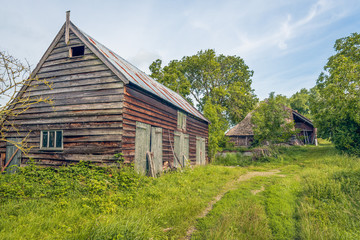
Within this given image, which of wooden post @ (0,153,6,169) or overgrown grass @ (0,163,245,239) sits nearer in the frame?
overgrown grass @ (0,163,245,239)

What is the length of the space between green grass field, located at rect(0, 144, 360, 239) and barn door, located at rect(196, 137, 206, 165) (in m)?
9.01

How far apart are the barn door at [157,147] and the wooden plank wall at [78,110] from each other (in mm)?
2378

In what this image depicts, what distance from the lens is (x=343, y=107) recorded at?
58.2ft

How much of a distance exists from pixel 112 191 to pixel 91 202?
120 centimetres

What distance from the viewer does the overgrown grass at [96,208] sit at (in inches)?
141

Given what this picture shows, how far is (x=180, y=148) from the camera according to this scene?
13.8 meters

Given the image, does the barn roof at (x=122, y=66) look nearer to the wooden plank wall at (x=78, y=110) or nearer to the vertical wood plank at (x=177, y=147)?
the wooden plank wall at (x=78, y=110)

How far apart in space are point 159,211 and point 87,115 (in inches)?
236

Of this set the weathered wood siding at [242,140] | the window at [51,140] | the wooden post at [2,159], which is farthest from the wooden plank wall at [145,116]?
the weathered wood siding at [242,140]

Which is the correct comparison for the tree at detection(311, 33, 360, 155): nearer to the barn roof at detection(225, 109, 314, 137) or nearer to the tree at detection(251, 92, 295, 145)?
the tree at detection(251, 92, 295, 145)

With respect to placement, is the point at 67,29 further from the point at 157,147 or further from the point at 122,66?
the point at 157,147

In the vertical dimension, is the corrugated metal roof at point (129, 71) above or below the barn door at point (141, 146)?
above

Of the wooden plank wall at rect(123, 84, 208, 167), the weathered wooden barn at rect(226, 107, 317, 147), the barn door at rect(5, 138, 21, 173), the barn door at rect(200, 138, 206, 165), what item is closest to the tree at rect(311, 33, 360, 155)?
the weathered wooden barn at rect(226, 107, 317, 147)

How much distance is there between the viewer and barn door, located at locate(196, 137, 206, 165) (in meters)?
17.3
